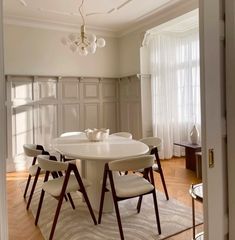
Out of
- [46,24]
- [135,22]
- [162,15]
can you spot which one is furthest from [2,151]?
[135,22]

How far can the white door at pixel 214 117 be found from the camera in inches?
53.1

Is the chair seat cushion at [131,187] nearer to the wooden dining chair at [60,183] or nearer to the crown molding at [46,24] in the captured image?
the wooden dining chair at [60,183]

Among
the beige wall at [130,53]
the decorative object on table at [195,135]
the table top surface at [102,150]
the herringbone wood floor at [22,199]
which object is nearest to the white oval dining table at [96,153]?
the table top surface at [102,150]

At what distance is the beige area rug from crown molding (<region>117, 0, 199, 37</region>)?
10.8ft

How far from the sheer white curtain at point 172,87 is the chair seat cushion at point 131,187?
321cm

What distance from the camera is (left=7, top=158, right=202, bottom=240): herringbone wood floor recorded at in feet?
8.71

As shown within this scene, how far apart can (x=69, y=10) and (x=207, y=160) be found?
4.45 metres

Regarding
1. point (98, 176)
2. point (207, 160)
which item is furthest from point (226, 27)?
point (98, 176)

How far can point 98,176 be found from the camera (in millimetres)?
3113

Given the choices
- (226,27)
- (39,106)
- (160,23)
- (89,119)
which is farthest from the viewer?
(89,119)

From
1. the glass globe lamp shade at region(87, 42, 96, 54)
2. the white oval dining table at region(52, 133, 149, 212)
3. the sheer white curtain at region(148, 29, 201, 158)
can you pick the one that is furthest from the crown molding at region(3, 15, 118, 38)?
the white oval dining table at region(52, 133, 149, 212)

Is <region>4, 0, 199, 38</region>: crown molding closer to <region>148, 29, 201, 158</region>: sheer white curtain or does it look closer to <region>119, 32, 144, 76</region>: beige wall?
<region>119, 32, 144, 76</region>: beige wall

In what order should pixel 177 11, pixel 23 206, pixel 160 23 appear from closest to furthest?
1. pixel 23 206
2. pixel 177 11
3. pixel 160 23

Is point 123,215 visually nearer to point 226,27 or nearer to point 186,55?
point 226,27
